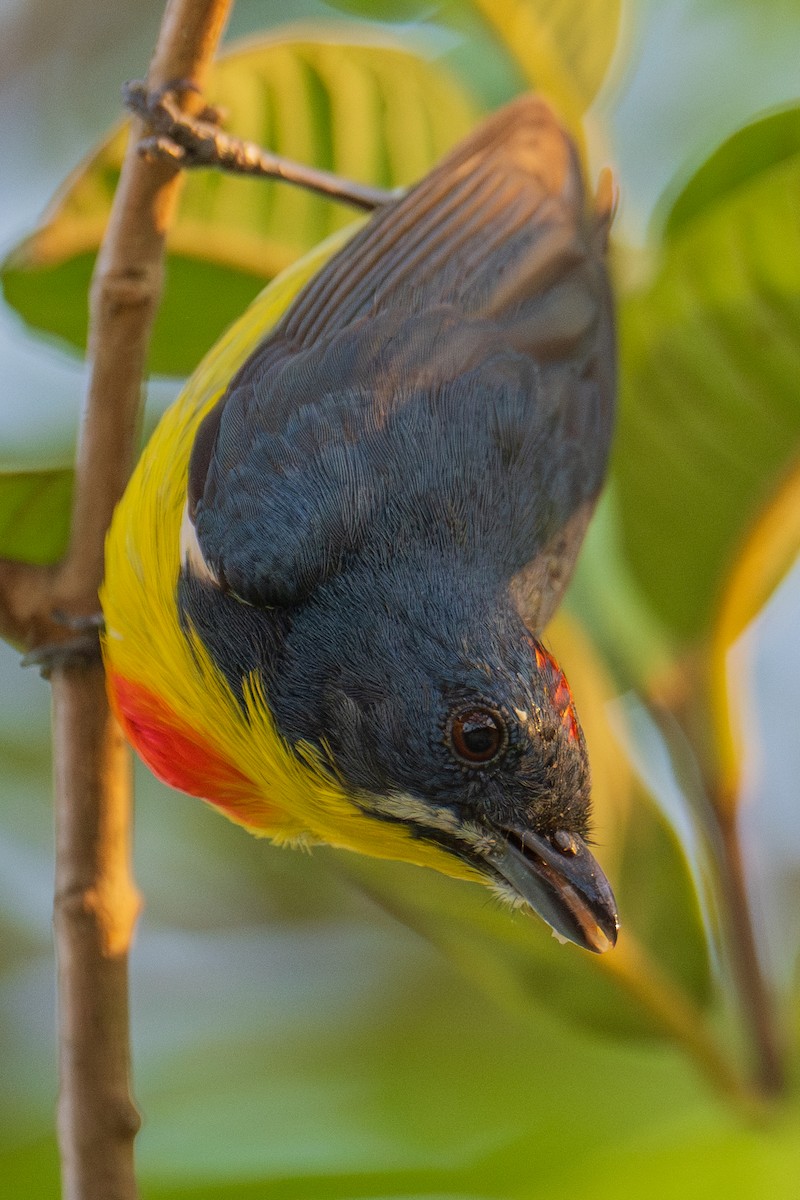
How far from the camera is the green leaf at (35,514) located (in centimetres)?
233

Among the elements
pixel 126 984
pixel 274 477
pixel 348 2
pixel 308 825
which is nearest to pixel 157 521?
pixel 274 477

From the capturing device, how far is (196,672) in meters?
2.27

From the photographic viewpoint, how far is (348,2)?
2.81 m

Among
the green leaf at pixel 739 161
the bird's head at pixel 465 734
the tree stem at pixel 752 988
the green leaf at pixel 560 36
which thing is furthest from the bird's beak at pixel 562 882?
the green leaf at pixel 560 36

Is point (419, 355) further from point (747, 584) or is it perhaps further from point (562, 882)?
point (562, 882)

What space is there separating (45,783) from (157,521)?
4.51ft

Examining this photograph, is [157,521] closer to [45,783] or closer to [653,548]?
[653,548]

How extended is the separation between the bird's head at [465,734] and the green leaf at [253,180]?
0.98m

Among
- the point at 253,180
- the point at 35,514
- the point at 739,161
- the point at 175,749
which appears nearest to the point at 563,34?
the point at 739,161

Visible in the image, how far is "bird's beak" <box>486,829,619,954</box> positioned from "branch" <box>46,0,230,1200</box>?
620 mm

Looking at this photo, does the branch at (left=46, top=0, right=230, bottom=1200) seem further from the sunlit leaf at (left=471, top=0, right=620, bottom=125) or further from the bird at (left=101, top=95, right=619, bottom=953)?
the sunlit leaf at (left=471, top=0, right=620, bottom=125)

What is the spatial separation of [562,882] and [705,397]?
103cm

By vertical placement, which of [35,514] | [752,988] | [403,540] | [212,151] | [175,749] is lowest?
[752,988]

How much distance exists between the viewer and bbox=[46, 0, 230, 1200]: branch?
194 centimetres
